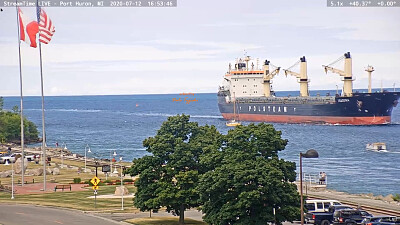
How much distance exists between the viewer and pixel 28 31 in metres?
60.8

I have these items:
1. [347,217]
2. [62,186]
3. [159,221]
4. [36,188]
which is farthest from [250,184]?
[36,188]

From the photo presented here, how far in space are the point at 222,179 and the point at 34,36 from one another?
31.2 meters

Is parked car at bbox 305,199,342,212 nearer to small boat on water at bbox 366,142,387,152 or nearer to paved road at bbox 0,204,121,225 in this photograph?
paved road at bbox 0,204,121,225

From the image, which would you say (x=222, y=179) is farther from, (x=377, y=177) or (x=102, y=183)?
(x=377, y=177)

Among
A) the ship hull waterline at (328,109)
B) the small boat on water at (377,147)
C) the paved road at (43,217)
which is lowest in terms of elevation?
the small boat on water at (377,147)

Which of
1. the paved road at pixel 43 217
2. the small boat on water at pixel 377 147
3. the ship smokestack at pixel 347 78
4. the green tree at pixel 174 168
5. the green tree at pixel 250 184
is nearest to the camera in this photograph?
the green tree at pixel 250 184

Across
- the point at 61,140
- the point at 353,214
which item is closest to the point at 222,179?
the point at 353,214

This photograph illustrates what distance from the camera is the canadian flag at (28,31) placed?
60750 mm

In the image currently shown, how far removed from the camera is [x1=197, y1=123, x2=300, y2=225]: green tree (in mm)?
35438

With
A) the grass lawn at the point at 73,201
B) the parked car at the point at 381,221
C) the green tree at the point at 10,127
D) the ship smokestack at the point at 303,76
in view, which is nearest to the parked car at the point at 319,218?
the parked car at the point at 381,221

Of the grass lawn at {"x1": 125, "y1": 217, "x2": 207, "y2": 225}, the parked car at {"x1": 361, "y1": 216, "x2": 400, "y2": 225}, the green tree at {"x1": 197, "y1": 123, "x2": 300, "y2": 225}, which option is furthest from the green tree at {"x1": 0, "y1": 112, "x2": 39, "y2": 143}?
A: the parked car at {"x1": 361, "y1": 216, "x2": 400, "y2": 225}

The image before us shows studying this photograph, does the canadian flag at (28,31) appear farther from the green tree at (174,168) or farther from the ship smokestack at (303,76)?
the ship smokestack at (303,76)

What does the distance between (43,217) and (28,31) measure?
72.6ft

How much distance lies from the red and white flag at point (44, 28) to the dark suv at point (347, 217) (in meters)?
29.4
